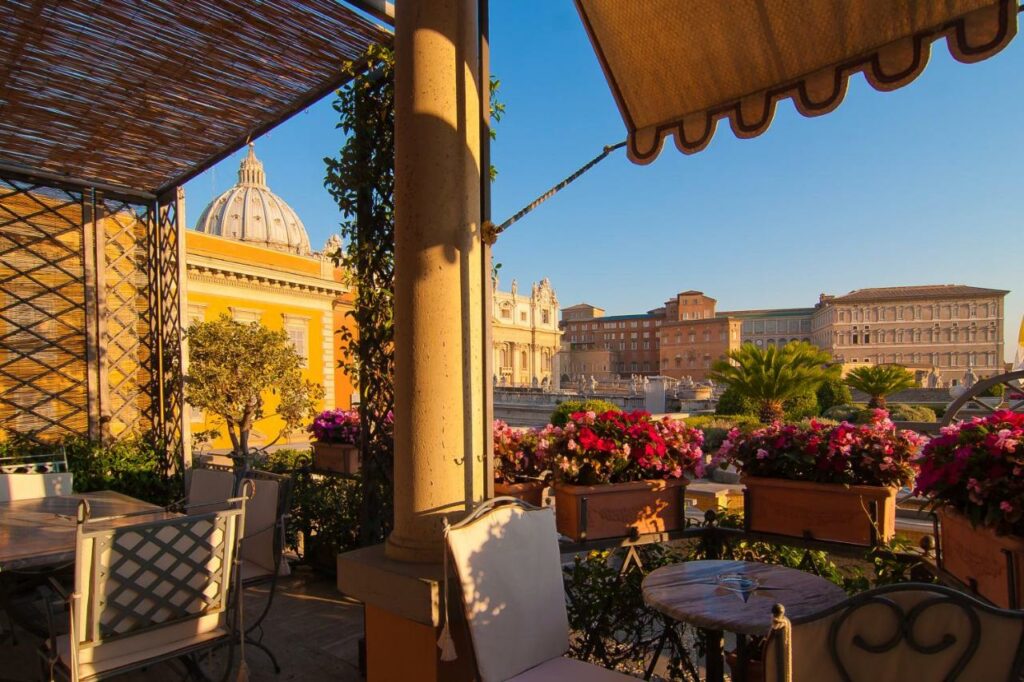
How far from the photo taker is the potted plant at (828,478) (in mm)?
2516

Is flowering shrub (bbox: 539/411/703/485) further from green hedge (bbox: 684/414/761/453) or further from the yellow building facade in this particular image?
the yellow building facade

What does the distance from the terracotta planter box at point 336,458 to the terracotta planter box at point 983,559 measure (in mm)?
3563

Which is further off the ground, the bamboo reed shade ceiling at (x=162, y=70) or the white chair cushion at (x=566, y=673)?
the bamboo reed shade ceiling at (x=162, y=70)

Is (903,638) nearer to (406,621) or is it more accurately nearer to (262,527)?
(406,621)

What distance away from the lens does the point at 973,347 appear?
63.8m

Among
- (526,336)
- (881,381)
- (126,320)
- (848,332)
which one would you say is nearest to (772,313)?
(848,332)

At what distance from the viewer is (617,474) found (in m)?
2.85

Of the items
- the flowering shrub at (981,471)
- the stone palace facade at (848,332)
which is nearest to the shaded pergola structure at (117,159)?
the flowering shrub at (981,471)

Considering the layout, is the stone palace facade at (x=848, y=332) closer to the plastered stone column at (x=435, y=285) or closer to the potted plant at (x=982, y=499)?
the potted plant at (x=982, y=499)

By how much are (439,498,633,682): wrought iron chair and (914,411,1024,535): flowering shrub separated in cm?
119

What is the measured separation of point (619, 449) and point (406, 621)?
1212 millimetres

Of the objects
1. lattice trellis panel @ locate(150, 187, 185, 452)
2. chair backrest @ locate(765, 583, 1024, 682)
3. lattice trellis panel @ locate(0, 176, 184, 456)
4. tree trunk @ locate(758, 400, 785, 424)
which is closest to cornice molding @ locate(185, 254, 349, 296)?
lattice trellis panel @ locate(0, 176, 184, 456)

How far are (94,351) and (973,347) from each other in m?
76.7

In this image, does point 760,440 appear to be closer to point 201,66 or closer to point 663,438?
point 663,438
